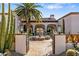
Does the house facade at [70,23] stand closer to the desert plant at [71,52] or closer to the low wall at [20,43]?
the desert plant at [71,52]

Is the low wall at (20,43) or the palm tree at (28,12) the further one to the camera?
the low wall at (20,43)

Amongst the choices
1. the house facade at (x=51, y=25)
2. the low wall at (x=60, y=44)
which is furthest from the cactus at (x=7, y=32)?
the low wall at (x=60, y=44)

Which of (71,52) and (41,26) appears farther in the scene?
(41,26)

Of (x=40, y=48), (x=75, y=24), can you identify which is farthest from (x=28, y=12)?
(x=75, y=24)

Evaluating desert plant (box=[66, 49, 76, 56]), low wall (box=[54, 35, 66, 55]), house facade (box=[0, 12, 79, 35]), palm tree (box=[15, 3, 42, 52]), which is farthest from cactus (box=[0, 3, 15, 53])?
desert plant (box=[66, 49, 76, 56])

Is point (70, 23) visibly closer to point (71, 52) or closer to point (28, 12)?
point (71, 52)

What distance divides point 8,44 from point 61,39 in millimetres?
1411

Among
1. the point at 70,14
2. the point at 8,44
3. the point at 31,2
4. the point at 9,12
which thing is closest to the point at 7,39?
the point at 8,44

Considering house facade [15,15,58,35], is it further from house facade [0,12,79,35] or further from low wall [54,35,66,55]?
low wall [54,35,66,55]

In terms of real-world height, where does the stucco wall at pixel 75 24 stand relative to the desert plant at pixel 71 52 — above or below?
above

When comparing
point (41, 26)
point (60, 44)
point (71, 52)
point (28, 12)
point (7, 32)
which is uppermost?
point (28, 12)

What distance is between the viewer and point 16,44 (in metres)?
6.16

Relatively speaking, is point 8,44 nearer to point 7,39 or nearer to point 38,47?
point 7,39

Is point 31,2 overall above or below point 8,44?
above
